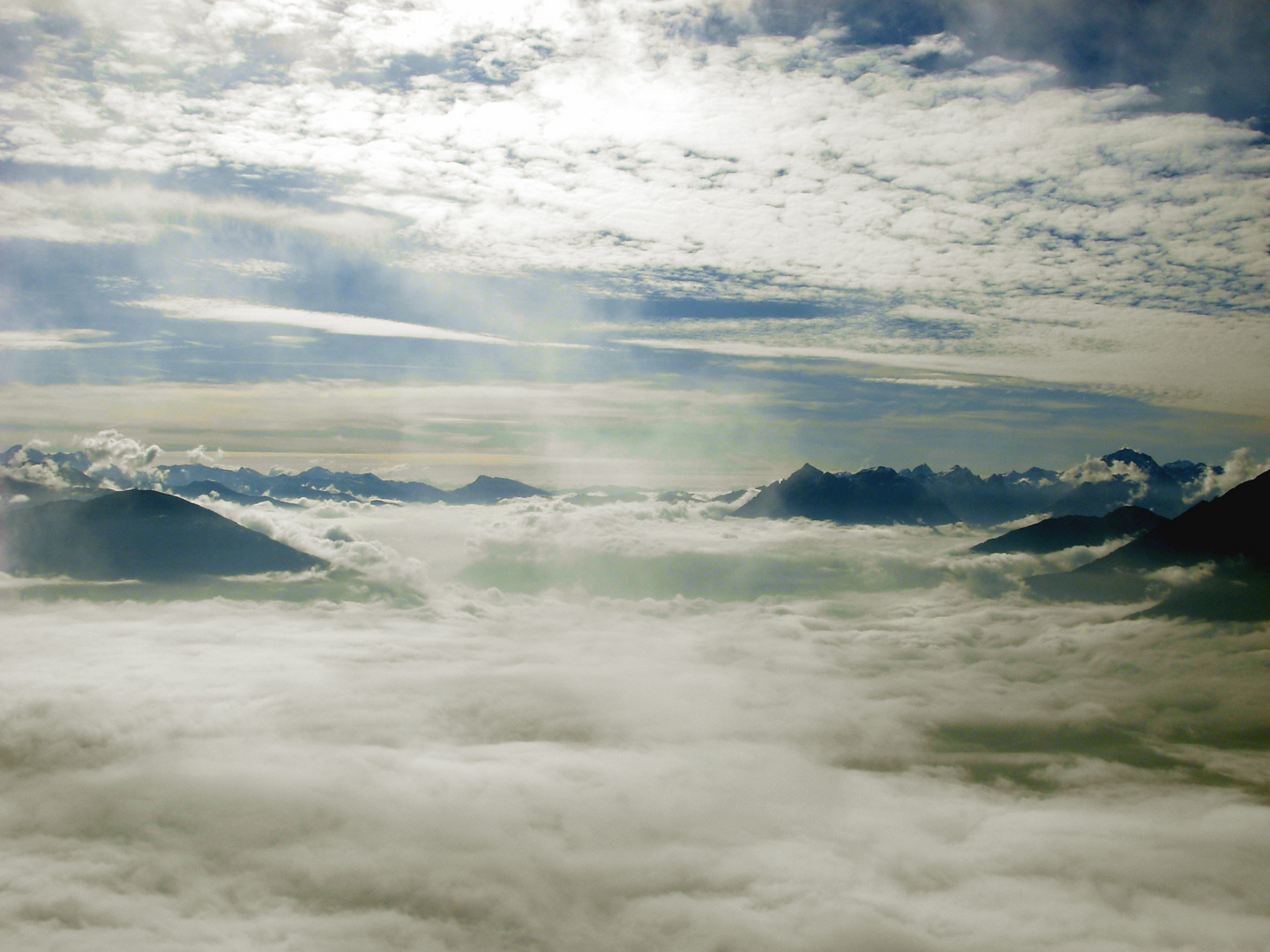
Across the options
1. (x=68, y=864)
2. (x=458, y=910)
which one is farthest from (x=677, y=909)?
(x=68, y=864)

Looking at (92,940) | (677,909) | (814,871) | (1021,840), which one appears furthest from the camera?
(1021,840)

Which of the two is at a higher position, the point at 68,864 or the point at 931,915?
the point at 68,864

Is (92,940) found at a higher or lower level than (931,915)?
higher

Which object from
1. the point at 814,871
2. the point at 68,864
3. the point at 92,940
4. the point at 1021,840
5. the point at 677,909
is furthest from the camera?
the point at 1021,840

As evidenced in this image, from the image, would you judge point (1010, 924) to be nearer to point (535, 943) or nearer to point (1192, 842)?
point (1192, 842)

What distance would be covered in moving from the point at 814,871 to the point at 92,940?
16192 cm

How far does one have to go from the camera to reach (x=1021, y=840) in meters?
190

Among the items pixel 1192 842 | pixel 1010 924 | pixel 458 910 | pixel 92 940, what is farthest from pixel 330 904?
pixel 1192 842

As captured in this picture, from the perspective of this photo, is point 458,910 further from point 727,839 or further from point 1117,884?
point 1117,884

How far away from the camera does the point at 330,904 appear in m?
155

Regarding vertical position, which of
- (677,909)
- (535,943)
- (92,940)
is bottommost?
(535,943)

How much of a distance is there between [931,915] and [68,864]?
20188 cm

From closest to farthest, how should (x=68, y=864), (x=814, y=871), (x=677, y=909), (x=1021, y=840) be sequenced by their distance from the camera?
(x=68, y=864) < (x=677, y=909) < (x=814, y=871) < (x=1021, y=840)

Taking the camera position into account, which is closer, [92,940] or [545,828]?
[92,940]
